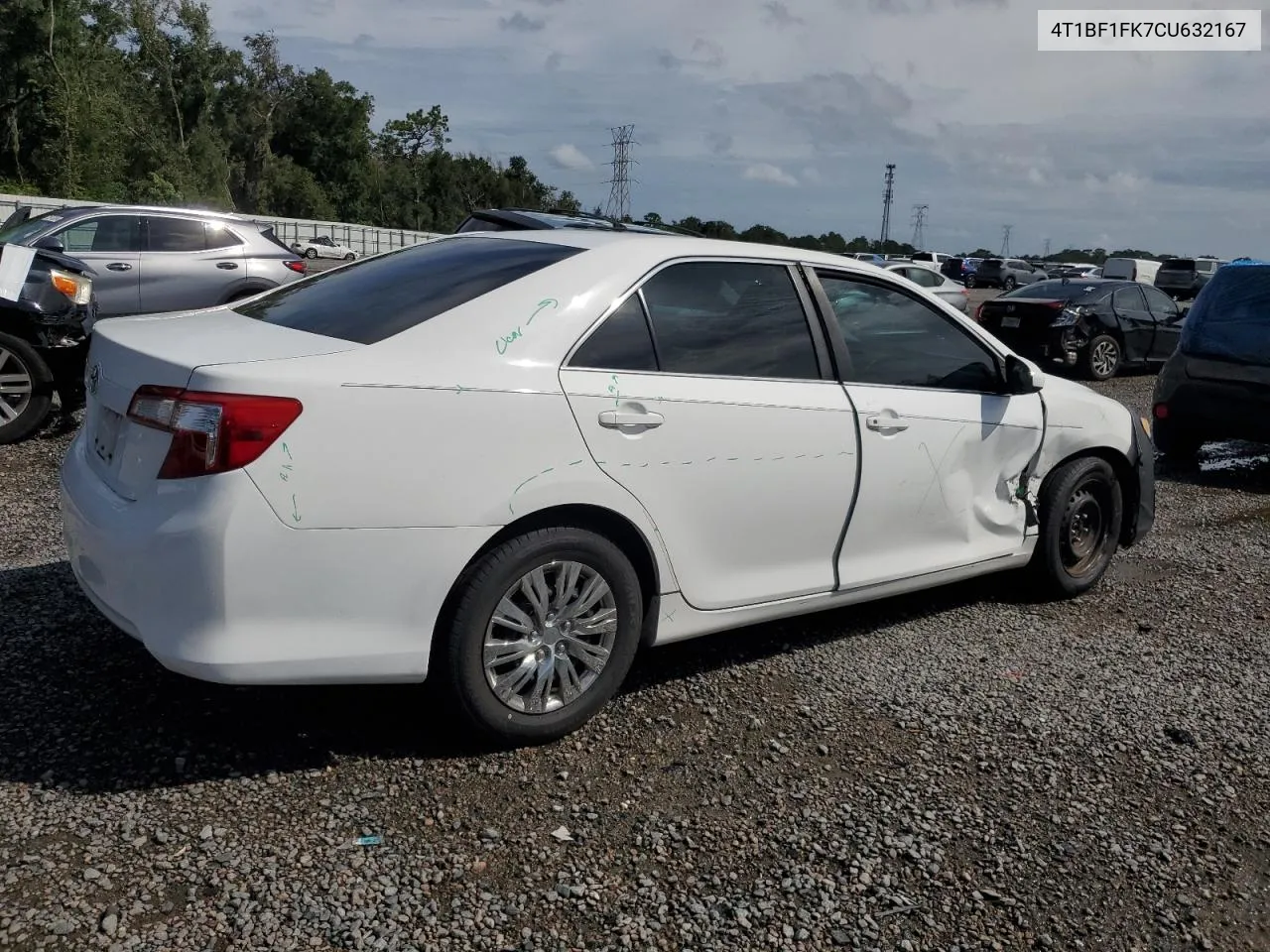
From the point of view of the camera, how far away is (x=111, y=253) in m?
11.2

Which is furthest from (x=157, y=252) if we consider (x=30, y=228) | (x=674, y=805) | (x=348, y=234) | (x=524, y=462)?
(x=348, y=234)

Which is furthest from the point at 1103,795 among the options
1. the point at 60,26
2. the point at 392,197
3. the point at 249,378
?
the point at 392,197

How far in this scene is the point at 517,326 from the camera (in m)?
3.46

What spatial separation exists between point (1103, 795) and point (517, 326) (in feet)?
7.72

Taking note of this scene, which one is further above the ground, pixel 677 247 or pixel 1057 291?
pixel 1057 291

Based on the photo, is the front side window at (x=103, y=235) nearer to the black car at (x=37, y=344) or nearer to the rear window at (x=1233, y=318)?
the black car at (x=37, y=344)

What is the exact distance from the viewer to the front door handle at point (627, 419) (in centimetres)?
352

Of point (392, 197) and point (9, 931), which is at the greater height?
point (392, 197)

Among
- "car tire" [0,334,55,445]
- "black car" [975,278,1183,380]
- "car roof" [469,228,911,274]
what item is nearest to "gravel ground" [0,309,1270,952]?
"car roof" [469,228,911,274]

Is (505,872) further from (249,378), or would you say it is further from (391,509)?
(249,378)

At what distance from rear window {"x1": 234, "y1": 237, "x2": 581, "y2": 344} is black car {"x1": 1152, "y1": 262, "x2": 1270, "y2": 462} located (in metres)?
6.60

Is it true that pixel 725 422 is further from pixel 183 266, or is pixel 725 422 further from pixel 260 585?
pixel 183 266

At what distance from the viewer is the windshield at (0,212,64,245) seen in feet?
36.2

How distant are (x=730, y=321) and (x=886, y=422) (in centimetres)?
77
